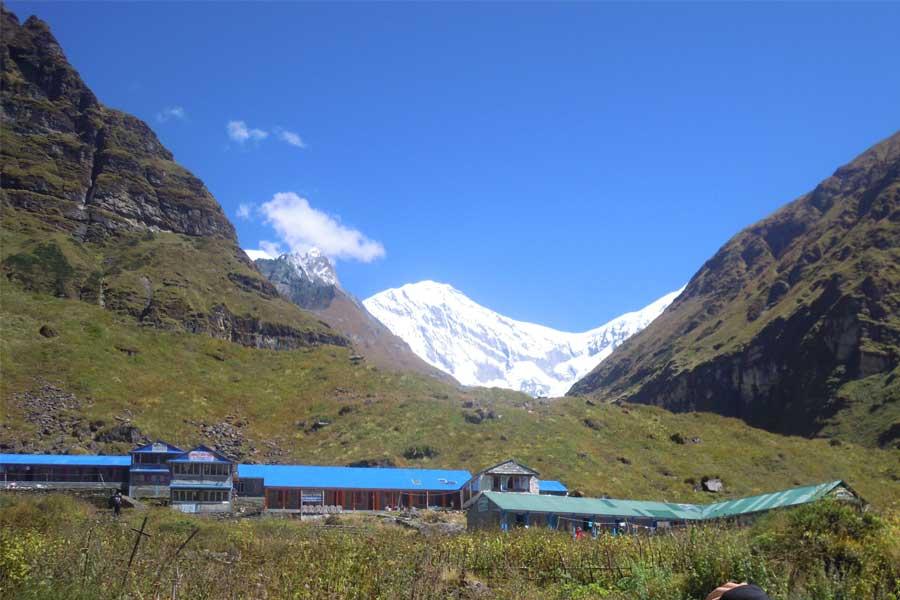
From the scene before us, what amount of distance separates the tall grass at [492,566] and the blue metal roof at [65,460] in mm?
36585

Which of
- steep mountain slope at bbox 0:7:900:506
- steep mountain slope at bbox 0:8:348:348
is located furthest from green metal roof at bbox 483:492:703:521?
steep mountain slope at bbox 0:8:348:348

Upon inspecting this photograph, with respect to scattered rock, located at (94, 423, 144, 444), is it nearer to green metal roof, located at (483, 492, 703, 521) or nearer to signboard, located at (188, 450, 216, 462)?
signboard, located at (188, 450, 216, 462)

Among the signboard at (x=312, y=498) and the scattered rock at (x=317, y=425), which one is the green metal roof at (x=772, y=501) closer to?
the signboard at (x=312, y=498)

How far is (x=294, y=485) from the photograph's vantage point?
55969mm


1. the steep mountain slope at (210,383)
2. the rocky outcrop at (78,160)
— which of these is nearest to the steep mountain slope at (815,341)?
the steep mountain slope at (210,383)

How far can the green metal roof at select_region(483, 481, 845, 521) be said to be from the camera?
137 ft

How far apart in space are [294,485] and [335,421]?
26365mm

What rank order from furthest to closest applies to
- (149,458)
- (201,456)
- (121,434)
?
(121,434), (149,458), (201,456)

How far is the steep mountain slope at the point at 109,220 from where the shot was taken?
97438 mm

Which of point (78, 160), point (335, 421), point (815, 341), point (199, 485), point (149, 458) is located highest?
point (78, 160)

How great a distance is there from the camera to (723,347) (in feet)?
519

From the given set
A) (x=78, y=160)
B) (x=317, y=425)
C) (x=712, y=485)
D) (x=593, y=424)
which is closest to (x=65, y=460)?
(x=317, y=425)

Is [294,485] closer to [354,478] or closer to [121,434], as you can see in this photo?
[354,478]

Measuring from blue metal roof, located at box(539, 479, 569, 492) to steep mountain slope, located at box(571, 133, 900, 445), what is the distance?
4776 centimetres
